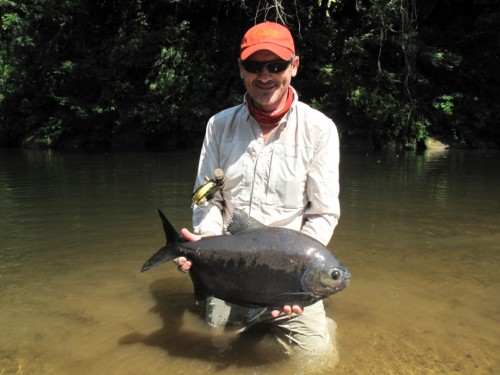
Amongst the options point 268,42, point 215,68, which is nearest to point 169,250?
point 268,42

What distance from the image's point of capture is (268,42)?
333cm

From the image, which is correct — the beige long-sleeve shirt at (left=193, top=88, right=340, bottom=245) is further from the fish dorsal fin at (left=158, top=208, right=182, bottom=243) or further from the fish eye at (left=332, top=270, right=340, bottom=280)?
the fish eye at (left=332, top=270, right=340, bottom=280)

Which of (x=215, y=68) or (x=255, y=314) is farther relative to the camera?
(x=215, y=68)

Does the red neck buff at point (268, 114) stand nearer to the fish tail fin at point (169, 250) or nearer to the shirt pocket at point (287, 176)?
the shirt pocket at point (287, 176)

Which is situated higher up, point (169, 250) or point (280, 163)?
point (280, 163)

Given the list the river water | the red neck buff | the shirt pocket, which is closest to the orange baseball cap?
the red neck buff

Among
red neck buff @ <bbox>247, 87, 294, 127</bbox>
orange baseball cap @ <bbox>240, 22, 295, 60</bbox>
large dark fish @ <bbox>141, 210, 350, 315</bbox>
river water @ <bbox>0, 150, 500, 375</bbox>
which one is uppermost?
orange baseball cap @ <bbox>240, 22, 295, 60</bbox>

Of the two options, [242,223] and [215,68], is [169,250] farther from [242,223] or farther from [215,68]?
[215,68]

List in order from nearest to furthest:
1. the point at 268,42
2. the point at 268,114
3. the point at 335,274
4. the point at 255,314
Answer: the point at 335,274 < the point at 255,314 < the point at 268,42 < the point at 268,114

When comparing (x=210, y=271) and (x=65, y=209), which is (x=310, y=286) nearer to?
(x=210, y=271)

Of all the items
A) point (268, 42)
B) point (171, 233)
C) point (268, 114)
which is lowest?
point (171, 233)

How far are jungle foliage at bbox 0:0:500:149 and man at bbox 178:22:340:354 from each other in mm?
16903

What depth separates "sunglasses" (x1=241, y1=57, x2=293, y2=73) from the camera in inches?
134

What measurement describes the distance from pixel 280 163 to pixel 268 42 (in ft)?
2.99
